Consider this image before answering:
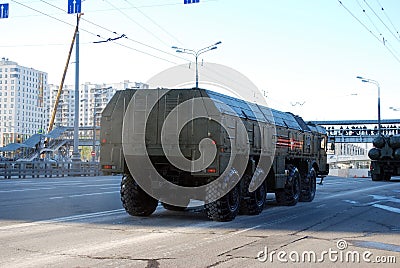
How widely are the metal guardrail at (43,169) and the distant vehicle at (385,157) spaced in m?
22.3

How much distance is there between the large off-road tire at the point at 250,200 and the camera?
13461 millimetres

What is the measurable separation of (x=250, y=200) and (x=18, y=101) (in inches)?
5319

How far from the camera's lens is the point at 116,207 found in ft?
50.4

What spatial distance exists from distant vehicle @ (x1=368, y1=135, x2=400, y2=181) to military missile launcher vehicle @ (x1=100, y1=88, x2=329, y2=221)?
31.7 meters

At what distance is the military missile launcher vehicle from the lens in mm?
11805

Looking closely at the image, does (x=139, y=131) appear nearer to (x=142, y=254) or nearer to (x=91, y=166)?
(x=142, y=254)

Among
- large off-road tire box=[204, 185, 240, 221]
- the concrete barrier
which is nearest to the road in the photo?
large off-road tire box=[204, 185, 240, 221]

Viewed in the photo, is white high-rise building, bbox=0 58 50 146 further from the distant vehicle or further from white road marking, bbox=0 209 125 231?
white road marking, bbox=0 209 125 231

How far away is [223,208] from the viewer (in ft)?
39.3

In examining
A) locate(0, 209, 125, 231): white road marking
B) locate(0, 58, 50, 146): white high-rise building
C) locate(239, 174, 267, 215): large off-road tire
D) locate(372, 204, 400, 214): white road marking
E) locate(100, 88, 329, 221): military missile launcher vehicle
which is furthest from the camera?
locate(0, 58, 50, 146): white high-rise building

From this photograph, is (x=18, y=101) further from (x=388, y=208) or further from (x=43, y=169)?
(x=388, y=208)

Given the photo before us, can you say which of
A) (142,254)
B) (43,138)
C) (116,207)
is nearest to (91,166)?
(43,138)

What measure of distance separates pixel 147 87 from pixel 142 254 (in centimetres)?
594

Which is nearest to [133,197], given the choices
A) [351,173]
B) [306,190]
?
[306,190]
